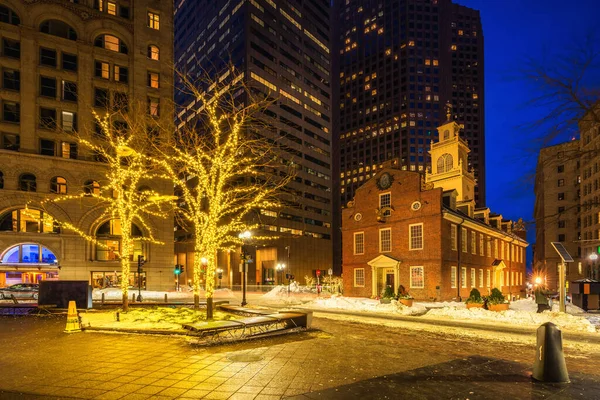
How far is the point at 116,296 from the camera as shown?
123 ft

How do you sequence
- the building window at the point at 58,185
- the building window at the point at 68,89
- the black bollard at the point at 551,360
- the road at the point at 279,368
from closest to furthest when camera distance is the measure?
the road at the point at 279,368 < the black bollard at the point at 551,360 < the building window at the point at 58,185 < the building window at the point at 68,89

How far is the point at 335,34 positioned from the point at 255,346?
178 m

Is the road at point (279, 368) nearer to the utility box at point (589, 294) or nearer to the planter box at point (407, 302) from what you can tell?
the planter box at point (407, 302)

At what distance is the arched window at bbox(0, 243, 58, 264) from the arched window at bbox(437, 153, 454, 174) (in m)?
46.0

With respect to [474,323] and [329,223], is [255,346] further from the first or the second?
[329,223]

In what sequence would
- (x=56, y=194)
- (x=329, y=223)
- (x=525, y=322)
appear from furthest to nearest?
(x=329, y=223) < (x=56, y=194) < (x=525, y=322)

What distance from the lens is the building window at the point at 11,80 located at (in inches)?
1622

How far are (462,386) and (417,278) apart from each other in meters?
27.9

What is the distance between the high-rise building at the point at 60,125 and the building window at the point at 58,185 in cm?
11

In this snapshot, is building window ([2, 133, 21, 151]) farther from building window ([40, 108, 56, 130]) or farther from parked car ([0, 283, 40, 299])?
parked car ([0, 283, 40, 299])

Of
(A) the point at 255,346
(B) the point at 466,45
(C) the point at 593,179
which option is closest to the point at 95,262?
(A) the point at 255,346

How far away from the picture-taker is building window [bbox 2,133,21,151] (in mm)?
40500

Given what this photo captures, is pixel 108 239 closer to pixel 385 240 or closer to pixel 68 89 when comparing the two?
pixel 68 89

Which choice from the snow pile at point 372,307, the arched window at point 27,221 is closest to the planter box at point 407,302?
the snow pile at point 372,307
